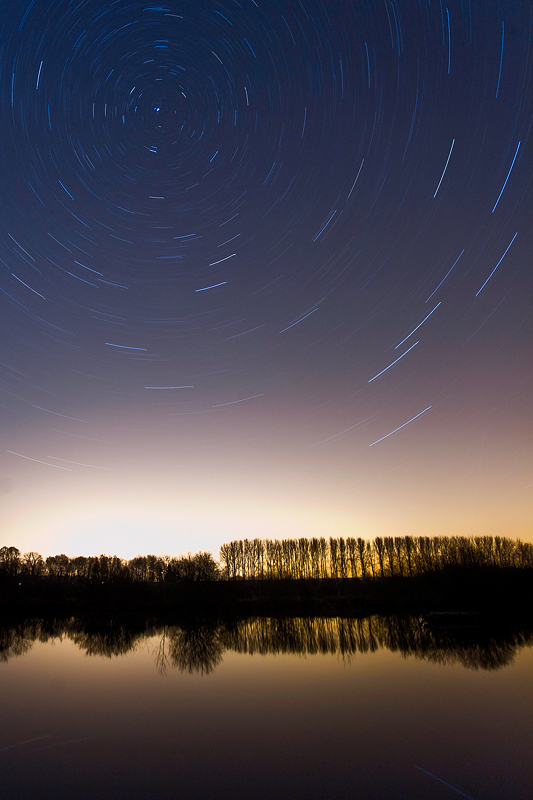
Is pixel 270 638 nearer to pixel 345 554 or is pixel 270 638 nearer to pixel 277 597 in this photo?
pixel 277 597

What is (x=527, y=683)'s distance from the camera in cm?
1678

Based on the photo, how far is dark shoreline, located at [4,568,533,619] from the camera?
39.1m

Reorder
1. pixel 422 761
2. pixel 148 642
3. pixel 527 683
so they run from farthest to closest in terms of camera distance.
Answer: pixel 148 642 < pixel 527 683 < pixel 422 761

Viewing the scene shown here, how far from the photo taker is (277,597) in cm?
4822

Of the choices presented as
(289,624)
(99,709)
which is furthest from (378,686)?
(289,624)

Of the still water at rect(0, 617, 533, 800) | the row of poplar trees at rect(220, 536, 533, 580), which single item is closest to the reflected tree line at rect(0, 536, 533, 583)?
the row of poplar trees at rect(220, 536, 533, 580)

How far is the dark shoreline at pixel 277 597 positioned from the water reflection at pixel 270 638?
4785 millimetres

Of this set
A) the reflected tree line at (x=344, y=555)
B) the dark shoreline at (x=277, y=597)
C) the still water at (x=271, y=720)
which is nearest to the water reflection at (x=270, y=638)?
the still water at (x=271, y=720)

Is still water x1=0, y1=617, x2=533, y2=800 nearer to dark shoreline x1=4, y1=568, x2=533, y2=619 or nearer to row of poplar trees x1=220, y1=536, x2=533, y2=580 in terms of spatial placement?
dark shoreline x1=4, y1=568, x2=533, y2=619

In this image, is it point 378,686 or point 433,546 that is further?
point 433,546

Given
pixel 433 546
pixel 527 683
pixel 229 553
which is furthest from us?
pixel 229 553

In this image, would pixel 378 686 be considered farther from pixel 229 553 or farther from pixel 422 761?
pixel 229 553

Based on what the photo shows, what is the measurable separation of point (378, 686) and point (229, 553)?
202 ft

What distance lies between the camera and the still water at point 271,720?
927 centimetres
